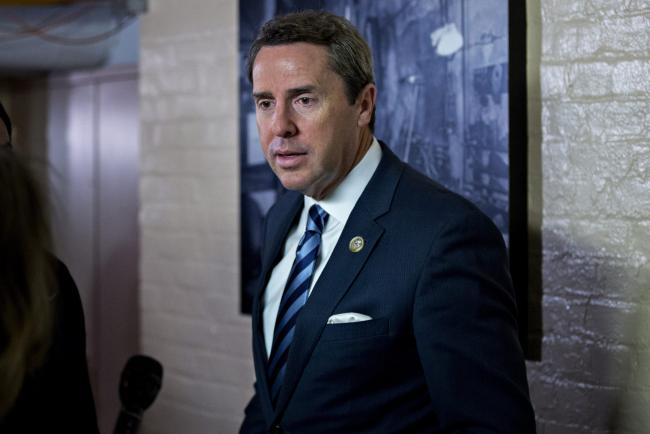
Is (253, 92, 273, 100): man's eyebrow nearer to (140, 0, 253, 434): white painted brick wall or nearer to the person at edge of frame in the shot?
the person at edge of frame

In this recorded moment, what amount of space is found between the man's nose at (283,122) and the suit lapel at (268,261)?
0.82ft

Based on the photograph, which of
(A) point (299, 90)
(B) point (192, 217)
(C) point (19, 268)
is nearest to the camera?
(C) point (19, 268)

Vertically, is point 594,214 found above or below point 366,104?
below

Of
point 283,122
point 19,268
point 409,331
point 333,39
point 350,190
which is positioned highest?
point 333,39

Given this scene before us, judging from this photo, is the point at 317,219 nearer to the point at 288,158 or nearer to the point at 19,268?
the point at 288,158

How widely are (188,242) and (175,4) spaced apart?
0.70 meters

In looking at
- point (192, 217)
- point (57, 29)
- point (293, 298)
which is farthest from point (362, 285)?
point (57, 29)

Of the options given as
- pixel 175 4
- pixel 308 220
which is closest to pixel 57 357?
pixel 308 220

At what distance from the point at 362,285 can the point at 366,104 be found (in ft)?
1.12

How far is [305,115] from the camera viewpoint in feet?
4.42

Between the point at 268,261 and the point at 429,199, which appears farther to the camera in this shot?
the point at 268,261

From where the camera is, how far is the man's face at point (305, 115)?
52.6 inches

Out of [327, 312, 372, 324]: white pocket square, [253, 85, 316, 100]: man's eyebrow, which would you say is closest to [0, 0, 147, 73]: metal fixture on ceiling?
[253, 85, 316, 100]: man's eyebrow

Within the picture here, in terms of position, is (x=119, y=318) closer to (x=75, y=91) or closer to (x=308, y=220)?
(x=75, y=91)
